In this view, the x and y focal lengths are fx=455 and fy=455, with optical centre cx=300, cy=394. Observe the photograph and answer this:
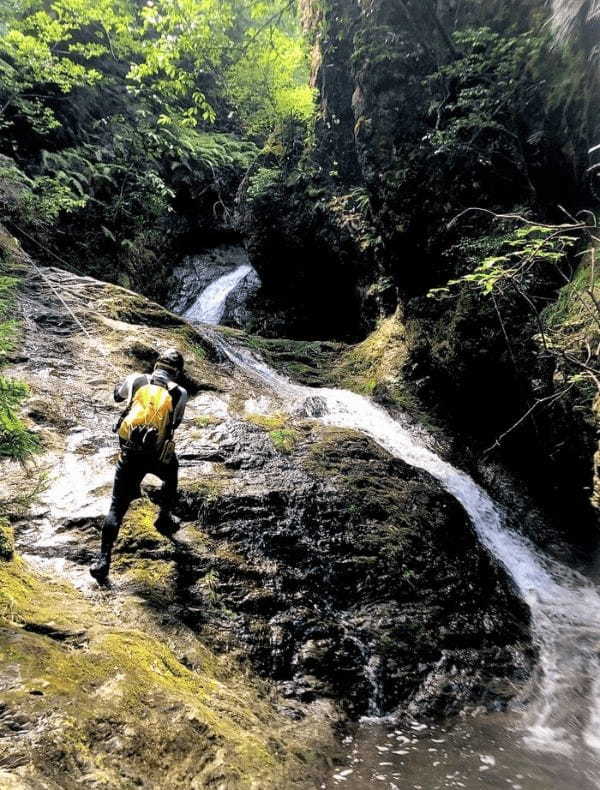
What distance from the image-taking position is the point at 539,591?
20.5 feet

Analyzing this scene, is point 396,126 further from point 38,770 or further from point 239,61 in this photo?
point 38,770

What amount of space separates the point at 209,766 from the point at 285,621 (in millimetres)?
1988

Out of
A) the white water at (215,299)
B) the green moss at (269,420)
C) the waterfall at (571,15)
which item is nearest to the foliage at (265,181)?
the white water at (215,299)

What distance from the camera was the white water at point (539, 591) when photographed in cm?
392

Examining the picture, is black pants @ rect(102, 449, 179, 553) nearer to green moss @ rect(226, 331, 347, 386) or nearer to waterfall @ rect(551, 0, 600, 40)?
green moss @ rect(226, 331, 347, 386)

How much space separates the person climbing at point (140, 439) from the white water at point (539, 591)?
3.80 m

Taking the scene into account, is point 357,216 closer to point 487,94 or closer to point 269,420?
point 487,94

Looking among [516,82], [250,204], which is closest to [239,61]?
[250,204]

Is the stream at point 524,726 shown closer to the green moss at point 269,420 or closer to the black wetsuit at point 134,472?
the black wetsuit at point 134,472

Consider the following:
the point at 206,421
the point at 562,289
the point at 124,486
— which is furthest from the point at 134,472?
the point at 562,289

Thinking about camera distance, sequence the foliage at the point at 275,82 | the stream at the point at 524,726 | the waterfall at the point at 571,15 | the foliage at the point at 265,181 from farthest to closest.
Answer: the foliage at the point at 265,181
the foliage at the point at 275,82
the waterfall at the point at 571,15
the stream at the point at 524,726

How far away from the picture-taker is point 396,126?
973 cm

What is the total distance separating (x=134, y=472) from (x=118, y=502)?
0.29 m

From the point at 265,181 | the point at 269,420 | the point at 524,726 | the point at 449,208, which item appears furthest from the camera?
the point at 265,181
